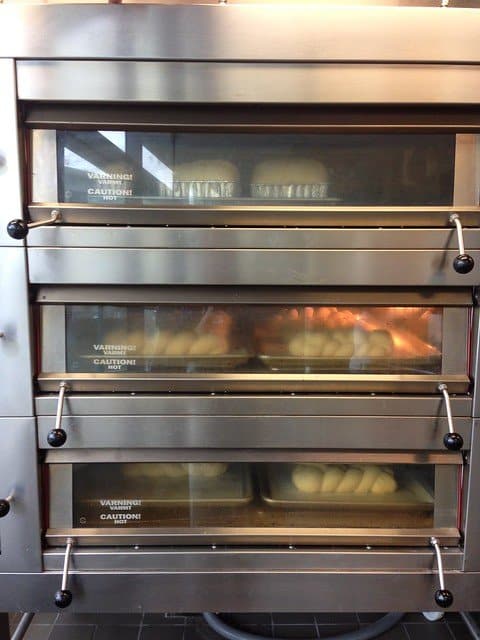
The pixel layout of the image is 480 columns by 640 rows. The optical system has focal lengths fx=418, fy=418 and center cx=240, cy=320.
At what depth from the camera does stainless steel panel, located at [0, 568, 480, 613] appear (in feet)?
2.65

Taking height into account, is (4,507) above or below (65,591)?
above

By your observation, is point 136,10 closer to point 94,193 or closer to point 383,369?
point 94,193

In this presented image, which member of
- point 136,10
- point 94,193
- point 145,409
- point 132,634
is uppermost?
point 136,10

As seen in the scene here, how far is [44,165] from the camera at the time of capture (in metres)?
0.77

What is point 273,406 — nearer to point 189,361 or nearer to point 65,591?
point 189,361

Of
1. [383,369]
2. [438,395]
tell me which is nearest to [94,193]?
[383,369]

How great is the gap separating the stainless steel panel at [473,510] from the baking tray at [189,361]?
1.52 ft

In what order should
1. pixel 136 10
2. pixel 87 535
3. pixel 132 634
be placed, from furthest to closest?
1. pixel 132 634
2. pixel 87 535
3. pixel 136 10

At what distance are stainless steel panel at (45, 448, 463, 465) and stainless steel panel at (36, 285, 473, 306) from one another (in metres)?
0.25

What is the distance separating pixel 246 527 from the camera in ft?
2.76

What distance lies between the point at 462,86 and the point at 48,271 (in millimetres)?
806

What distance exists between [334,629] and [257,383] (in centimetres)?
68

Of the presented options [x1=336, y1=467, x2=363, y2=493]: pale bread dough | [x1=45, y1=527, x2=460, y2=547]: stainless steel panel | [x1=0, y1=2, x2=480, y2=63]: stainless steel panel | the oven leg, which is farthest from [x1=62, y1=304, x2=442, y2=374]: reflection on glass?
the oven leg

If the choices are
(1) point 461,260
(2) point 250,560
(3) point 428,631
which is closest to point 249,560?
(2) point 250,560
